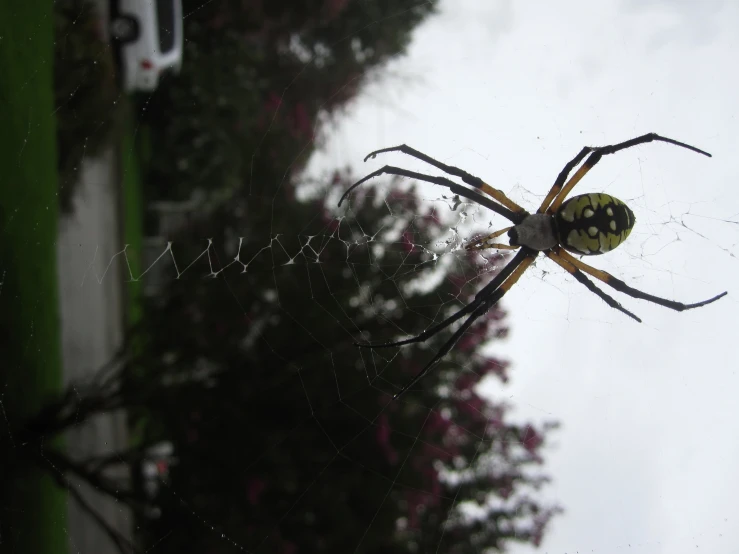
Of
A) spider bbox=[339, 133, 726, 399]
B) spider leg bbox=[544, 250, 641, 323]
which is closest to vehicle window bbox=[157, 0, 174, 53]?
spider bbox=[339, 133, 726, 399]

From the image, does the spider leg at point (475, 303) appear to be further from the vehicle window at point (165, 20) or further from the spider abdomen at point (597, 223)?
the vehicle window at point (165, 20)

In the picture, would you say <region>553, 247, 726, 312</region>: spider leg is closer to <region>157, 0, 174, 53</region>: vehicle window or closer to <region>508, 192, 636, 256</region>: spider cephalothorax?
<region>508, 192, 636, 256</region>: spider cephalothorax

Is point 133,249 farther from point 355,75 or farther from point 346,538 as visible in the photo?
point 346,538

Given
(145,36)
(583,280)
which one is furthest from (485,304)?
(145,36)

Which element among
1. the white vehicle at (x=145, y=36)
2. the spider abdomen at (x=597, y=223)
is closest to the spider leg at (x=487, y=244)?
the spider abdomen at (x=597, y=223)

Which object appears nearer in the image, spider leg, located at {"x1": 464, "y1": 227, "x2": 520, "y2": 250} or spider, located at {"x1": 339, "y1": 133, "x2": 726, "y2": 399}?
spider, located at {"x1": 339, "y1": 133, "x2": 726, "y2": 399}

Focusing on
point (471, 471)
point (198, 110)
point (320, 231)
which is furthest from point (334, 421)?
point (198, 110)
